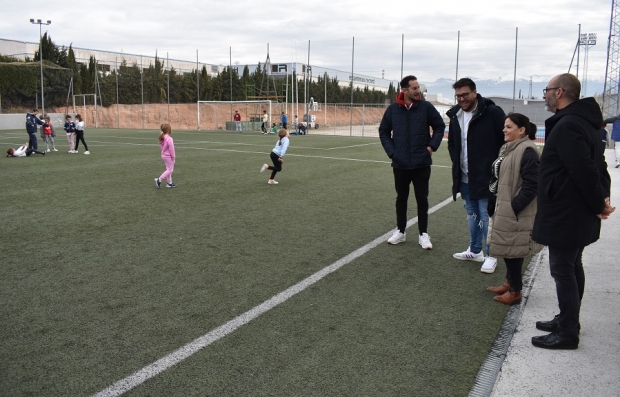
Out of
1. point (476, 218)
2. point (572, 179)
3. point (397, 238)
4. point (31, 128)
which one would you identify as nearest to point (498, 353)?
point (572, 179)

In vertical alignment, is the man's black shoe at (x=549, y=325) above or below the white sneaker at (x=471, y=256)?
below

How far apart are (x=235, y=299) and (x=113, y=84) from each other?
55.2 m

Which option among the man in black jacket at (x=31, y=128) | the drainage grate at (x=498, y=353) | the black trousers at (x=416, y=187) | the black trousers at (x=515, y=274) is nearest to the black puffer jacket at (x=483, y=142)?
the black trousers at (x=416, y=187)

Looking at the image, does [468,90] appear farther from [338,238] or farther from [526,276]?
[338,238]

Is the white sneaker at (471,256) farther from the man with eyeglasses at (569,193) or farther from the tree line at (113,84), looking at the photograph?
the tree line at (113,84)

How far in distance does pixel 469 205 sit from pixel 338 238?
1.81m

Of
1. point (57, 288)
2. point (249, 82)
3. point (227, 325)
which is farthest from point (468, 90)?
point (249, 82)

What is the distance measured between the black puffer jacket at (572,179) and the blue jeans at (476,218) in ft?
6.03

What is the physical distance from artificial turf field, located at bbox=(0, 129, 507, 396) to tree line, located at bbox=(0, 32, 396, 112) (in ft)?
123

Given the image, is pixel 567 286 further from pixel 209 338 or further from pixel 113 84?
pixel 113 84

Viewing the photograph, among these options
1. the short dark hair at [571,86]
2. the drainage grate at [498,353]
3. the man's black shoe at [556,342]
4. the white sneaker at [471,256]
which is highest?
the short dark hair at [571,86]

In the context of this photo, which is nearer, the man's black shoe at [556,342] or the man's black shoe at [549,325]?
the man's black shoe at [556,342]

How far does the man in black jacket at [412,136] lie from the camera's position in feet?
19.4

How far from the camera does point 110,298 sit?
447cm
